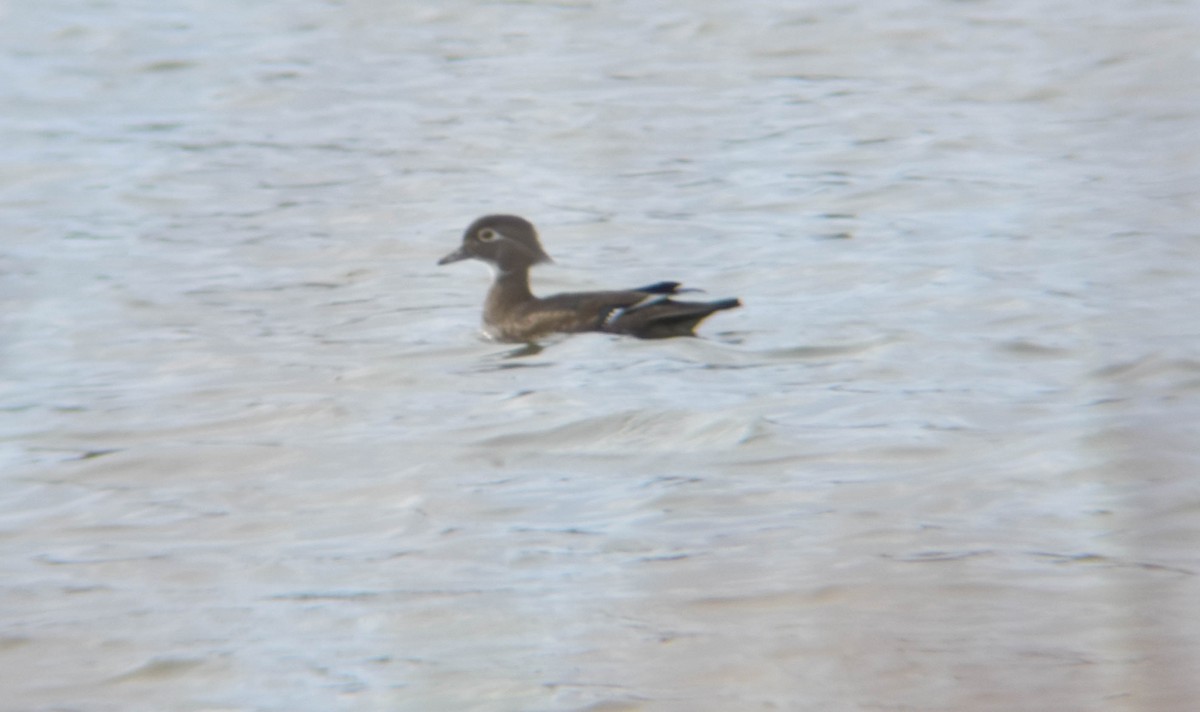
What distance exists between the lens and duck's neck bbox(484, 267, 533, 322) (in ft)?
32.2

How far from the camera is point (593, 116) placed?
51.1 feet

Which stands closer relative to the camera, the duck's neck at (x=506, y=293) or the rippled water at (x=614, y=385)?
the rippled water at (x=614, y=385)

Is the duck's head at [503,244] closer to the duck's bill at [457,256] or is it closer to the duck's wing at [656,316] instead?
the duck's bill at [457,256]

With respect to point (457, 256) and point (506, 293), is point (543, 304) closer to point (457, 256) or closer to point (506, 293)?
point (506, 293)

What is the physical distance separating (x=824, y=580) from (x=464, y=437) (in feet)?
7.98

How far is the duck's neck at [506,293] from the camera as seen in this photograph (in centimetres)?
982

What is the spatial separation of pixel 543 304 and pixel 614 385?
1.35 m

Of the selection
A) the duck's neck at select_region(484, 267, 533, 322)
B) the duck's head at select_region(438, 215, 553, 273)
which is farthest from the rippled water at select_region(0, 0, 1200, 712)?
the duck's head at select_region(438, 215, 553, 273)

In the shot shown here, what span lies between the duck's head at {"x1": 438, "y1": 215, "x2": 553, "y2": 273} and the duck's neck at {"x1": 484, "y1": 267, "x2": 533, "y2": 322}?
35mm

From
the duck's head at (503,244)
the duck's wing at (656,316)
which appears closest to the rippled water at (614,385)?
the duck's wing at (656,316)

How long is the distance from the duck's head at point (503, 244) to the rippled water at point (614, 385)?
15.8 inches

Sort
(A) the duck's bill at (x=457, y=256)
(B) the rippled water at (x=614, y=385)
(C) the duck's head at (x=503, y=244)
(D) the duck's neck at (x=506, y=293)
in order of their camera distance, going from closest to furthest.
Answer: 1. (B) the rippled water at (x=614, y=385)
2. (D) the duck's neck at (x=506, y=293)
3. (C) the duck's head at (x=503, y=244)
4. (A) the duck's bill at (x=457, y=256)

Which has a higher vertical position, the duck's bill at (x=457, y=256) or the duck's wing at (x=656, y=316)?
the duck's bill at (x=457, y=256)

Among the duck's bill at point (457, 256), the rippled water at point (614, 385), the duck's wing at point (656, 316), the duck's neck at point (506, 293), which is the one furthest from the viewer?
the duck's bill at point (457, 256)
